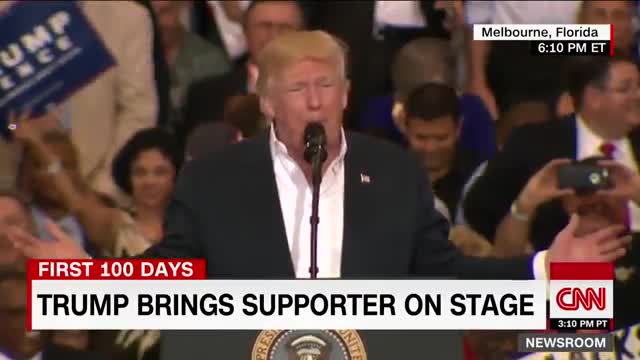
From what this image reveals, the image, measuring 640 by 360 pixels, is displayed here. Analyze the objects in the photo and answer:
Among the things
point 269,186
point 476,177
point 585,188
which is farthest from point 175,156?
point 269,186

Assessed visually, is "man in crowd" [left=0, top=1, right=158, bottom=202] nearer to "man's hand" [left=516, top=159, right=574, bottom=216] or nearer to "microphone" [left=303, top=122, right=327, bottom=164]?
"man's hand" [left=516, top=159, right=574, bottom=216]

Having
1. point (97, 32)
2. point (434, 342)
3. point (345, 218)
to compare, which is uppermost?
point (97, 32)

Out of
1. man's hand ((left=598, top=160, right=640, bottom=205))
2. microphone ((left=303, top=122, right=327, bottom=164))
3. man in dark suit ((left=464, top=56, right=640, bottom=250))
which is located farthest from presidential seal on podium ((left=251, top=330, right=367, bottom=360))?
man in dark suit ((left=464, top=56, right=640, bottom=250))

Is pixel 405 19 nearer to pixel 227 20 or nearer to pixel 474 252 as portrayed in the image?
pixel 227 20

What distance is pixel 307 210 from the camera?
110 inches

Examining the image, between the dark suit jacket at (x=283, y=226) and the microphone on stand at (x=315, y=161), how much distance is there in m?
0.13

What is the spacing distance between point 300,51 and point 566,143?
1.48m

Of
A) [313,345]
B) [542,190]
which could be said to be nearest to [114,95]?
[542,190]

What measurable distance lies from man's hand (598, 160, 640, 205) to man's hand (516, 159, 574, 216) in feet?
0.35

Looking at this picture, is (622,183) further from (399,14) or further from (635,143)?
(399,14)

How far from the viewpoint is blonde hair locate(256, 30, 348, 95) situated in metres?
2.76

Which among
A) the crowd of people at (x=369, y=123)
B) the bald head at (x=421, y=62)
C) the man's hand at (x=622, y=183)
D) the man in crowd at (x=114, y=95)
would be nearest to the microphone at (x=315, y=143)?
the crowd of people at (x=369, y=123)

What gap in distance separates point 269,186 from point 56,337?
3.33ft

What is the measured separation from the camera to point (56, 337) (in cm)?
363
